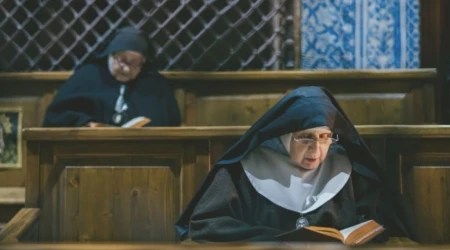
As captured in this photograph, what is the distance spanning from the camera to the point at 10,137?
4.55m

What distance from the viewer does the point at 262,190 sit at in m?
2.59

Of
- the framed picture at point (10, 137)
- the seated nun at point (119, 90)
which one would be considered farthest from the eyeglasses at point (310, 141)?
the framed picture at point (10, 137)

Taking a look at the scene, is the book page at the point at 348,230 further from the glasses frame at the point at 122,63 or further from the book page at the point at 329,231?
the glasses frame at the point at 122,63

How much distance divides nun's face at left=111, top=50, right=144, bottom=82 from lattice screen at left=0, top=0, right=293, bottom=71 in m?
0.50

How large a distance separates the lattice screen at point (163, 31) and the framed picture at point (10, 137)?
0.43m

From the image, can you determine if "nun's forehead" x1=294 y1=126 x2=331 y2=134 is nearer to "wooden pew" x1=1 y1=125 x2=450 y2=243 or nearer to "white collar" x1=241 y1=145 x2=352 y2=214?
"white collar" x1=241 y1=145 x2=352 y2=214

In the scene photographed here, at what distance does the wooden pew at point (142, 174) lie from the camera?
9.66 feet

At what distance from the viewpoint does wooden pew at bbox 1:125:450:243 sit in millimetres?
2945

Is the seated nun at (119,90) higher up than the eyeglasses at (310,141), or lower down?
higher up

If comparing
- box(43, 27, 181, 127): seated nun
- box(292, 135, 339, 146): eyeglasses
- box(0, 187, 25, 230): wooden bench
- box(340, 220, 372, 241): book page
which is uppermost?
box(43, 27, 181, 127): seated nun

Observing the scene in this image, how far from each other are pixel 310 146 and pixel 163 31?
8.95ft

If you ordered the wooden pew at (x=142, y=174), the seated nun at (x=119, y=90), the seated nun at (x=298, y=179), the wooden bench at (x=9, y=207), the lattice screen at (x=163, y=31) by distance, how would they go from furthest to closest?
1. the lattice screen at (x=163, y=31)
2. the seated nun at (x=119, y=90)
3. the wooden bench at (x=9, y=207)
4. the wooden pew at (x=142, y=174)
5. the seated nun at (x=298, y=179)

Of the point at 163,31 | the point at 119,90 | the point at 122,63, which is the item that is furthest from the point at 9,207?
the point at 163,31

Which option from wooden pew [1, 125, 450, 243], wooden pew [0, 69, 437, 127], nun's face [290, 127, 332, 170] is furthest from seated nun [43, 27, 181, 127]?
nun's face [290, 127, 332, 170]
